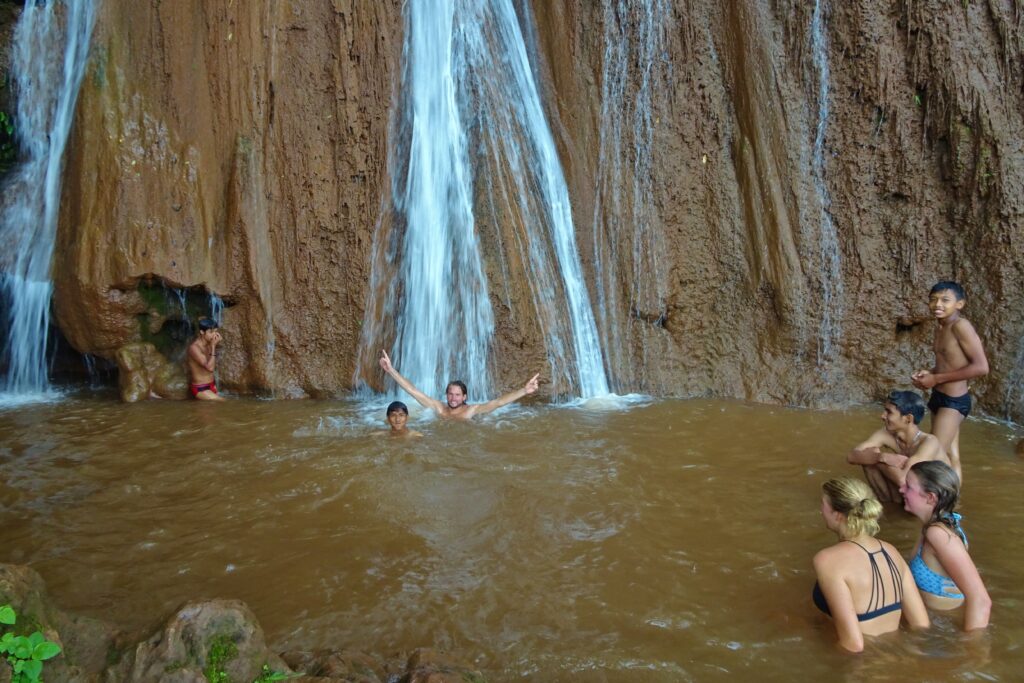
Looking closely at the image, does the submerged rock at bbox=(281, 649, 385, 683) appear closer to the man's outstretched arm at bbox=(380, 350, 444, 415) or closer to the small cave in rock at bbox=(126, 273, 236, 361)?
the man's outstretched arm at bbox=(380, 350, 444, 415)

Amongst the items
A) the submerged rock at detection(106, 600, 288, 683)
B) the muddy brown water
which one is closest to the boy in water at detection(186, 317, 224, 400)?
the muddy brown water

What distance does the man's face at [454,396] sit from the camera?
6.94 meters

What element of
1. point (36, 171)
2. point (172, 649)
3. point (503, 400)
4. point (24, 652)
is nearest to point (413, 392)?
point (503, 400)

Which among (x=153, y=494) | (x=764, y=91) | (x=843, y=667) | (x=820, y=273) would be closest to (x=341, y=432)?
(x=153, y=494)

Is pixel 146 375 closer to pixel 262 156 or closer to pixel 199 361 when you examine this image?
pixel 199 361

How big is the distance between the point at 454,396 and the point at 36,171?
5971mm

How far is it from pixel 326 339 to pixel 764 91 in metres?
5.66

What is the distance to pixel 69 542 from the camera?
4285mm

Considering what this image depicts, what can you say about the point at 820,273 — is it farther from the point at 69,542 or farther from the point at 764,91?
the point at 69,542

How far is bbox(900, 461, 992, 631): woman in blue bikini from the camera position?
3.31m

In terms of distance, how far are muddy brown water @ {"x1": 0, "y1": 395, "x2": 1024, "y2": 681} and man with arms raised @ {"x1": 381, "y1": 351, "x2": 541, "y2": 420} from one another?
0.25m

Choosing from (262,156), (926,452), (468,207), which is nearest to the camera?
(926,452)

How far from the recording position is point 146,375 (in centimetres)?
808

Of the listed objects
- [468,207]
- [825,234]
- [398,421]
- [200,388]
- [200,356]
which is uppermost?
[468,207]
